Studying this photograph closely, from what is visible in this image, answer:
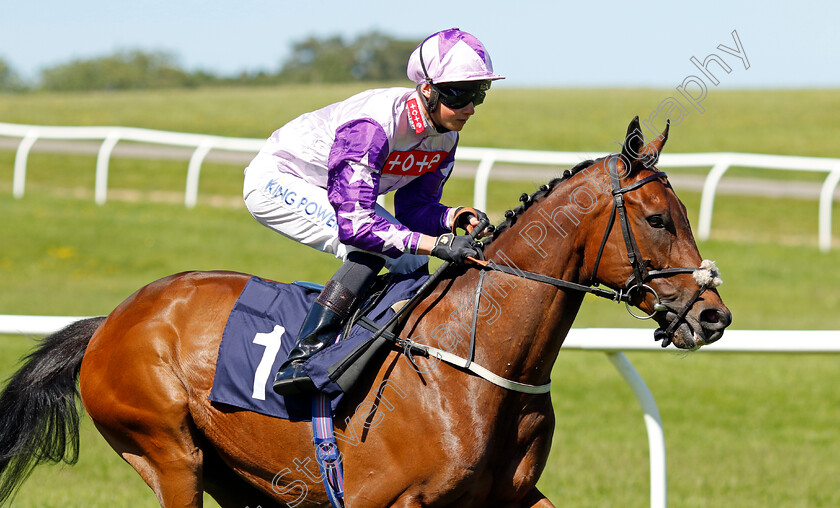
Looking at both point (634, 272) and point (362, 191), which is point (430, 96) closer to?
point (362, 191)

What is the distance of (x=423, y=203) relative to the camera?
12.2 feet

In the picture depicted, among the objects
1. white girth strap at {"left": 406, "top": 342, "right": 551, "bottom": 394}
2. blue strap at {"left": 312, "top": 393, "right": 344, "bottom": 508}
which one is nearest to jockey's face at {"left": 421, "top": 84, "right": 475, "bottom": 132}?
white girth strap at {"left": 406, "top": 342, "right": 551, "bottom": 394}

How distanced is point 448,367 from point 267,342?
67cm

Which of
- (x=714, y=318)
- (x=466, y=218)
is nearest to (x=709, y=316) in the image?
(x=714, y=318)

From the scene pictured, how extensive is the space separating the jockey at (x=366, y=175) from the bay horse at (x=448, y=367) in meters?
0.22

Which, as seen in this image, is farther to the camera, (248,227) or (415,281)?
(248,227)

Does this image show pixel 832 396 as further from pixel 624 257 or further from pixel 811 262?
pixel 624 257

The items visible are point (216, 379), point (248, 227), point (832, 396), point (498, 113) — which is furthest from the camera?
point (498, 113)

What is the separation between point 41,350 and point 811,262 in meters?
9.60

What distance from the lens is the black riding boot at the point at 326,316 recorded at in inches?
128

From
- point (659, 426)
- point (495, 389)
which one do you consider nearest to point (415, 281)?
point (495, 389)

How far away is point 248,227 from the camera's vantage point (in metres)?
12.6

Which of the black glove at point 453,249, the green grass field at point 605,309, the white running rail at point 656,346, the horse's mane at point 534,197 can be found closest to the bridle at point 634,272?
the horse's mane at point 534,197

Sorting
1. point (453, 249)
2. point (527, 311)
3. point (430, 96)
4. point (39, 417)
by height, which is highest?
point (430, 96)
